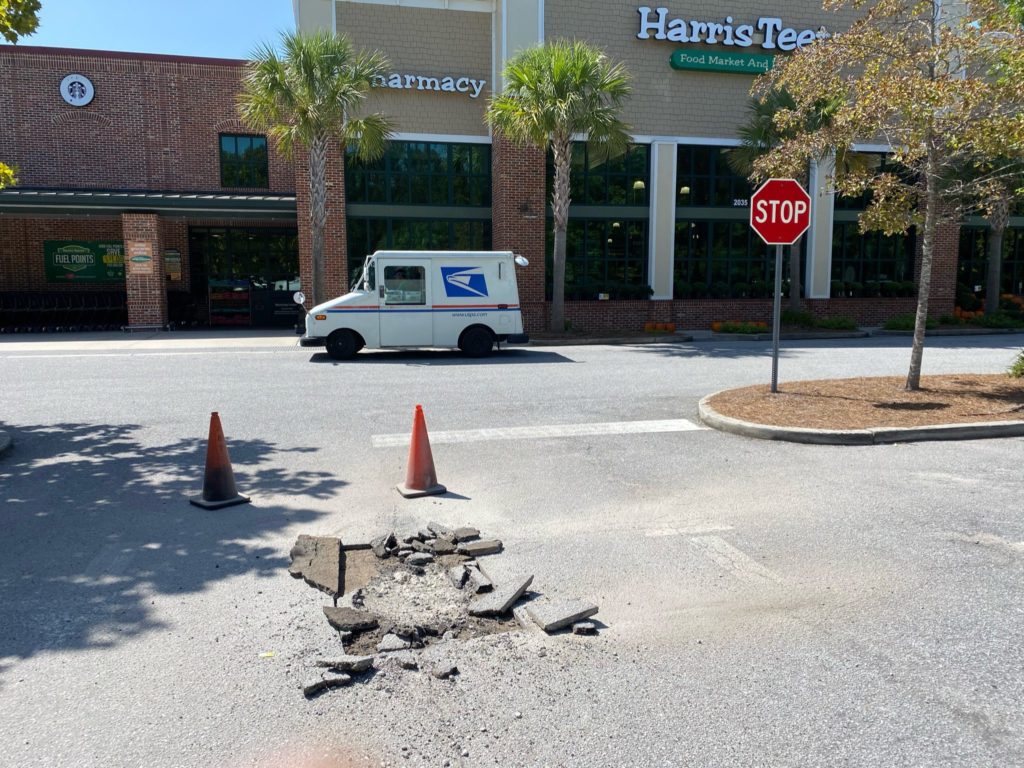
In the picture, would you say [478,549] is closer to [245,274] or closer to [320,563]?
[320,563]

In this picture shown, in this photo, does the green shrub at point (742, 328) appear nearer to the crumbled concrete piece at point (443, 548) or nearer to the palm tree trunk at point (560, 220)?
the palm tree trunk at point (560, 220)

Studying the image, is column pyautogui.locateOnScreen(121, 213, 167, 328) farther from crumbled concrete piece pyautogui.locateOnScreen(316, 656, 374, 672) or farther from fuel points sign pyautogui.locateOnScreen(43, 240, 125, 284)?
crumbled concrete piece pyautogui.locateOnScreen(316, 656, 374, 672)

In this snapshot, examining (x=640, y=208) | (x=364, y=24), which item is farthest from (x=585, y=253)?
(x=364, y=24)

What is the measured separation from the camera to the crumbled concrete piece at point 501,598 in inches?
167

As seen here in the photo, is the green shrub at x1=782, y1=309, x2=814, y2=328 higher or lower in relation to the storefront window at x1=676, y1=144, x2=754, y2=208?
lower

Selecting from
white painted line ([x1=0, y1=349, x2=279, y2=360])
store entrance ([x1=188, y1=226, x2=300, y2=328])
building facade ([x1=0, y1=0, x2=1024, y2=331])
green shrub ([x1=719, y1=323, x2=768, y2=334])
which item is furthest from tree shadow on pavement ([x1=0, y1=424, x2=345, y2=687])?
green shrub ([x1=719, y1=323, x2=768, y2=334])

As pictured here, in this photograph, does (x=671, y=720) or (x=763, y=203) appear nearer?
(x=671, y=720)

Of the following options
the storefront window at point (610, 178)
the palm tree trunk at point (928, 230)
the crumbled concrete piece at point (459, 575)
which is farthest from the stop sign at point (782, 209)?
the storefront window at point (610, 178)

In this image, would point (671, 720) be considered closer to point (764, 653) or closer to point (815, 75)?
point (764, 653)

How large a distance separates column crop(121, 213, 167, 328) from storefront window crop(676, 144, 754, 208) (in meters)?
16.2

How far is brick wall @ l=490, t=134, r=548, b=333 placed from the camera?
23.2m

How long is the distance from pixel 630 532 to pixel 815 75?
7829 mm

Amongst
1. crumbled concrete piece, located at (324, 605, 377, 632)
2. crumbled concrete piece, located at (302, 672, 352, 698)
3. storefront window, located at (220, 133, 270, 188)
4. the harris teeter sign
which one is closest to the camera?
crumbled concrete piece, located at (302, 672, 352, 698)

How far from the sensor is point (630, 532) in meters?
5.64
